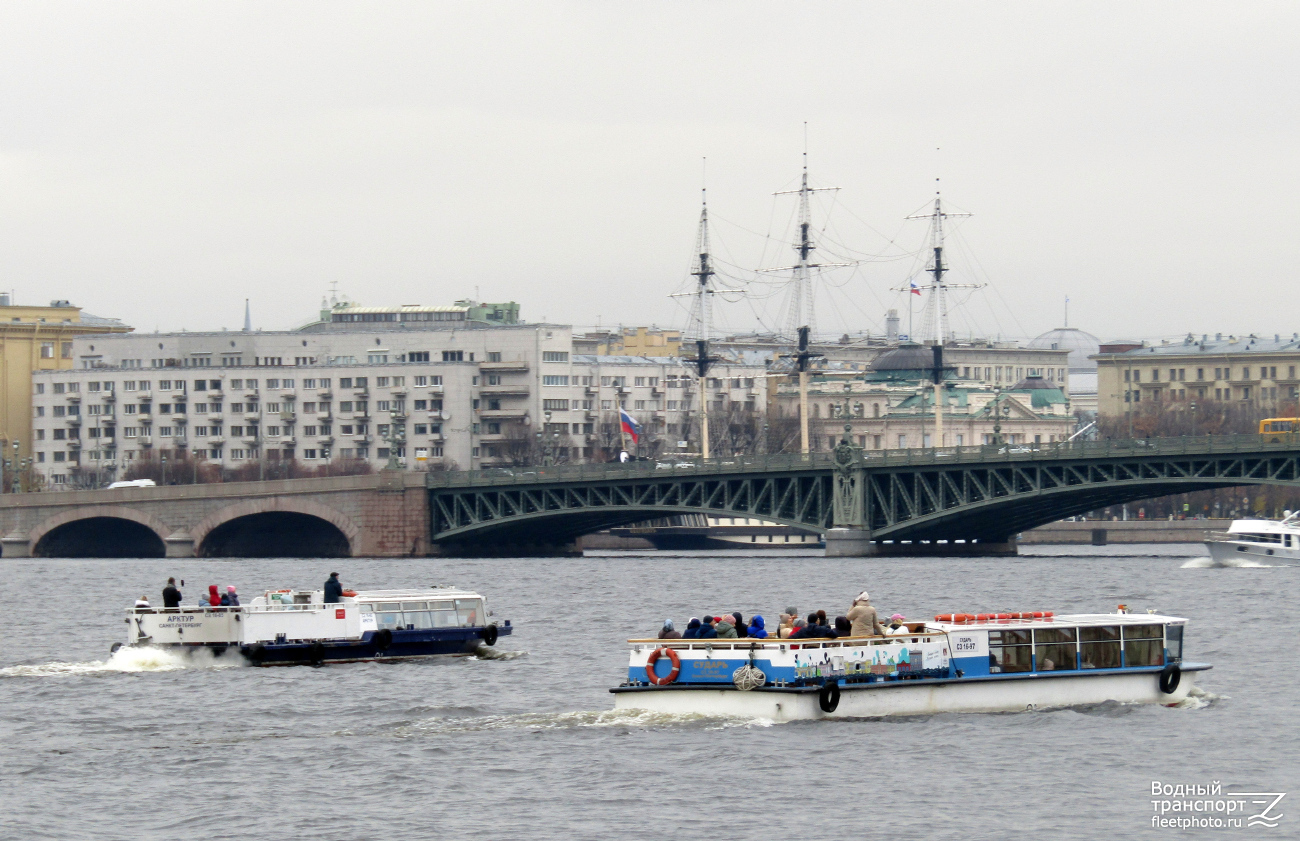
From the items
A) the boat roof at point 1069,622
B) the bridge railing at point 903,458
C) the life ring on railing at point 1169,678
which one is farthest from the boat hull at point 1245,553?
the boat roof at point 1069,622

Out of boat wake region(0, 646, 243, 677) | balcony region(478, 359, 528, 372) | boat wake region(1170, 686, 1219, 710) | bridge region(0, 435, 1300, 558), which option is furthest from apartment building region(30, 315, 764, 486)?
boat wake region(1170, 686, 1219, 710)

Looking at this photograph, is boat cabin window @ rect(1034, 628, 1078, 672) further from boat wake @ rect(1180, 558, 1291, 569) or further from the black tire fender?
boat wake @ rect(1180, 558, 1291, 569)

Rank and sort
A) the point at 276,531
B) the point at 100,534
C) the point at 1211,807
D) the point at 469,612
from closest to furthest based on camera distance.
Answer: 1. the point at 1211,807
2. the point at 469,612
3. the point at 276,531
4. the point at 100,534

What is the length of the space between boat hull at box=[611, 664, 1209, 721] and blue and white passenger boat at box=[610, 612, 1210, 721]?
2cm

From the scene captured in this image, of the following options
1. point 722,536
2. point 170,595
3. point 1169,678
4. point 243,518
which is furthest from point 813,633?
point 722,536

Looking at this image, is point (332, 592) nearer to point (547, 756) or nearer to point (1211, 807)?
point (547, 756)

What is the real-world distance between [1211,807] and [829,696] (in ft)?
23.4

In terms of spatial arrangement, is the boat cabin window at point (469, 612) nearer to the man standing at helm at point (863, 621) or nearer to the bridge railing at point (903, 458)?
the man standing at helm at point (863, 621)

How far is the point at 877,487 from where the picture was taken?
109 metres

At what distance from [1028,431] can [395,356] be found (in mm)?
54359

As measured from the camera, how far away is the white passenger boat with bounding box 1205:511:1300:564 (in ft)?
327

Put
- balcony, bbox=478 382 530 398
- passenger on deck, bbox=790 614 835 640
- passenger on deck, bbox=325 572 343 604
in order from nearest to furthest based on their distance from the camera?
passenger on deck, bbox=790 614 835 640 < passenger on deck, bbox=325 572 343 604 < balcony, bbox=478 382 530 398

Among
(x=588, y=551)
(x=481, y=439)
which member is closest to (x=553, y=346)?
(x=481, y=439)

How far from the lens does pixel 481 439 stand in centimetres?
16788
